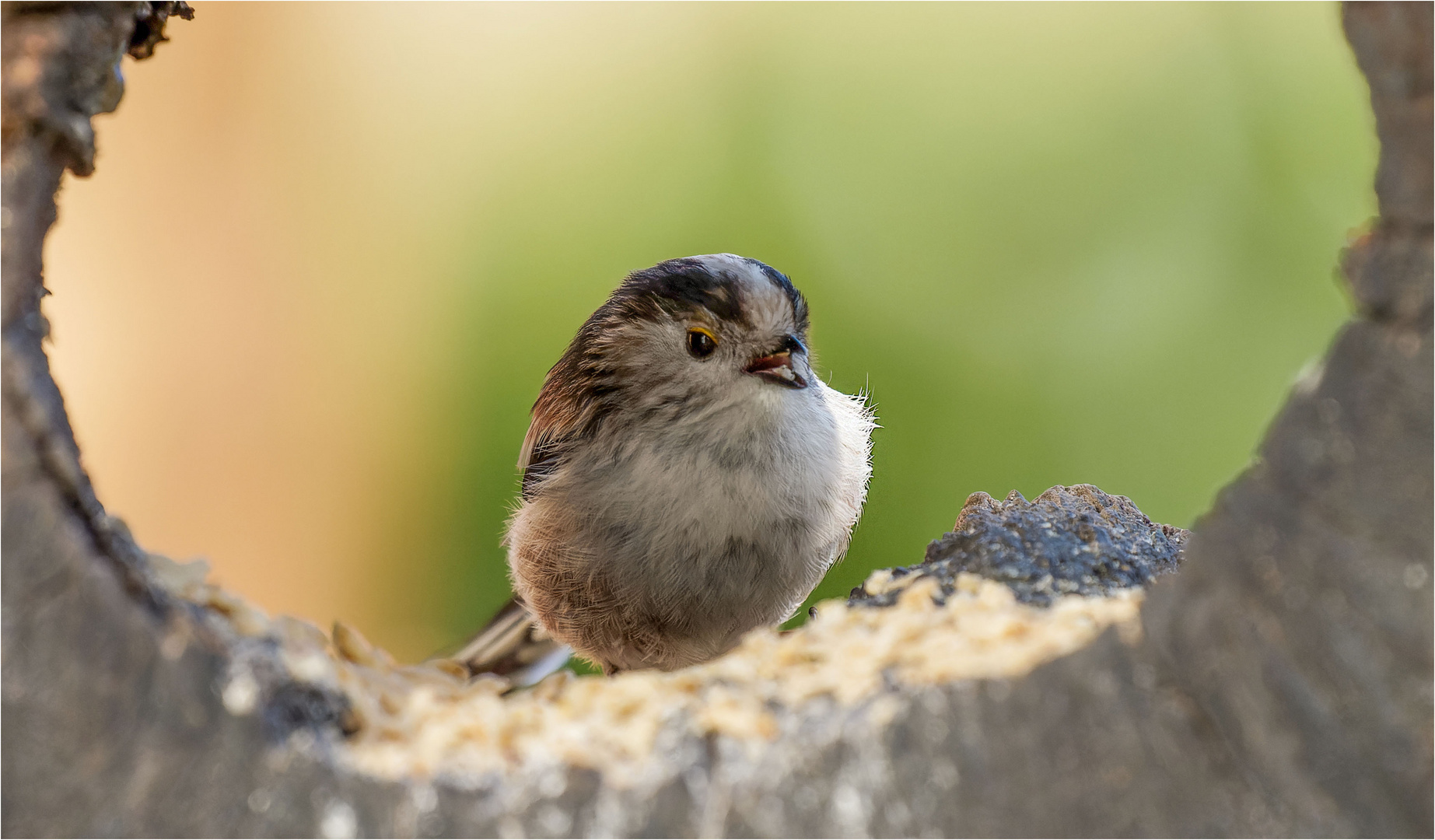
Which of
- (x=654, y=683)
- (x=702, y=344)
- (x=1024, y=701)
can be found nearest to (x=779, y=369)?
(x=702, y=344)

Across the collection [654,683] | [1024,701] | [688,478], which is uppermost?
[1024,701]

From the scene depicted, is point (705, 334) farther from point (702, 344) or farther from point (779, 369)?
point (779, 369)

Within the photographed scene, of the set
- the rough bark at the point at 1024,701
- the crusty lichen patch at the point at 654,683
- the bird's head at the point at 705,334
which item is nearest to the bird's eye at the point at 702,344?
the bird's head at the point at 705,334

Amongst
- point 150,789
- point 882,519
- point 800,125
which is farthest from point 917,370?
point 150,789

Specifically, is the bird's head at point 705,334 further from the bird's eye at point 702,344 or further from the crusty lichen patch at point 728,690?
the crusty lichen patch at point 728,690

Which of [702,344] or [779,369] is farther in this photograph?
[702,344]
